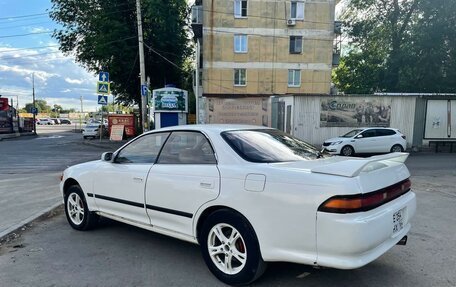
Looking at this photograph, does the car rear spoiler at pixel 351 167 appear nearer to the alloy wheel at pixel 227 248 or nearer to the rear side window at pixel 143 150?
the alloy wheel at pixel 227 248

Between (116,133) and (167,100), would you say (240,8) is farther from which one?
(116,133)

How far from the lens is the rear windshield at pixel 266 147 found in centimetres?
372

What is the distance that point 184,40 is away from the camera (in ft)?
105

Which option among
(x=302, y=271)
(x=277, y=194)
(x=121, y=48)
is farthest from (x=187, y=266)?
(x=121, y=48)

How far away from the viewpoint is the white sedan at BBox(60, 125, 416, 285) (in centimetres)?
301

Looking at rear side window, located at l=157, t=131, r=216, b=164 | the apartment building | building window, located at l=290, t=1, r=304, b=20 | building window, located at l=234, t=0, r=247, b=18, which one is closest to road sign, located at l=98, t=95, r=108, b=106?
the apartment building

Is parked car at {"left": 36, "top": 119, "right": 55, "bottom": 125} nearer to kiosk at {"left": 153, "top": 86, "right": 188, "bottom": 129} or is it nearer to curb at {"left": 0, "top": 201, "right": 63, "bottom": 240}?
kiosk at {"left": 153, "top": 86, "right": 188, "bottom": 129}

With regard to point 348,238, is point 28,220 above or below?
below

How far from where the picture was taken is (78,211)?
5.38 m

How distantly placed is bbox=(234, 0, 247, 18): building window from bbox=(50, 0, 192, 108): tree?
15.7 feet

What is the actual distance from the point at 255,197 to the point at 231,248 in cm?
63

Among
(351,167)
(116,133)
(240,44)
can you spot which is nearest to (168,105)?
(116,133)

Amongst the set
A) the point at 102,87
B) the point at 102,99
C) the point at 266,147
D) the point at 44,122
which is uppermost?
the point at 102,87

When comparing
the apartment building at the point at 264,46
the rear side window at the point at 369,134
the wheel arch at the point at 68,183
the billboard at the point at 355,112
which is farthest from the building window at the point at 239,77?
the wheel arch at the point at 68,183
